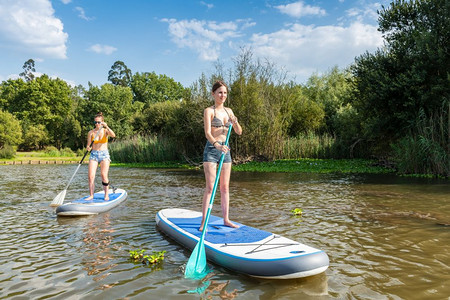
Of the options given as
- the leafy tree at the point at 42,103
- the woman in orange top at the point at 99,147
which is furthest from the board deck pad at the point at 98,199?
the leafy tree at the point at 42,103

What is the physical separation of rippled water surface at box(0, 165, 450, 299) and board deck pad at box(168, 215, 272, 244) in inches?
13.8

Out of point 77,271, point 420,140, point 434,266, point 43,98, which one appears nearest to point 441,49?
point 420,140

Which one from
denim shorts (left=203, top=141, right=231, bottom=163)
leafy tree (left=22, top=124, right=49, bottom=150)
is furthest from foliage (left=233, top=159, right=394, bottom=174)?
leafy tree (left=22, top=124, right=49, bottom=150)

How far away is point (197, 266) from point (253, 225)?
253cm

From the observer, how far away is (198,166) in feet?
73.2

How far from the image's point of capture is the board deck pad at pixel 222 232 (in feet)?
14.9

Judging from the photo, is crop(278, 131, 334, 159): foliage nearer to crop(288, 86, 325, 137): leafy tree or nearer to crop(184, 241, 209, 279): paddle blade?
crop(288, 86, 325, 137): leafy tree

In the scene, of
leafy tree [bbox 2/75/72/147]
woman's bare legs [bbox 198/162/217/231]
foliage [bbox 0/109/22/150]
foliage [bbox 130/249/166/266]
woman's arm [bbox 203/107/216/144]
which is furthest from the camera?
leafy tree [bbox 2/75/72/147]

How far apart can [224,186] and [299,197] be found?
16.2 feet

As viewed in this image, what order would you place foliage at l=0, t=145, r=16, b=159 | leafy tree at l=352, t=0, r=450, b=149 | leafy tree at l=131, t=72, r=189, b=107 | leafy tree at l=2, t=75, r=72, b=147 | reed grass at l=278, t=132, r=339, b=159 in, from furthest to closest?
leafy tree at l=131, t=72, r=189, b=107 → leafy tree at l=2, t=75, r=72, b=147 → foliage at l=0, t=145, r=16, b=159 → reed grass at l=278, t=132, r=339, b=159 → leafy tree at l=352, t=0, r=450, b=149

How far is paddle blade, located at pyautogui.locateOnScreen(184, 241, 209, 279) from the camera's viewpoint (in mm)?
3926

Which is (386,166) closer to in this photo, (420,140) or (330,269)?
(420,140)

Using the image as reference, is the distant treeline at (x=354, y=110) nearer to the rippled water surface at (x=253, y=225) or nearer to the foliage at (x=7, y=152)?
the foliage at (x=7, y=152)

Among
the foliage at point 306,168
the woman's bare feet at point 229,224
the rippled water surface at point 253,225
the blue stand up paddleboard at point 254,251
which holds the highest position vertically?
the foliage at point 306,168
